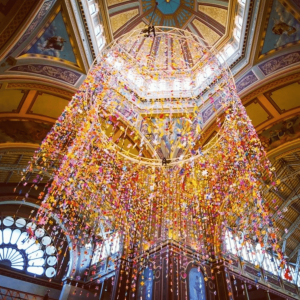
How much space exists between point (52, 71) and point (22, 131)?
3.33 m

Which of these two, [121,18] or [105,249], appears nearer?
[121,18]

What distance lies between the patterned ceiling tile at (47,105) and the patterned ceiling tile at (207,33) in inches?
319

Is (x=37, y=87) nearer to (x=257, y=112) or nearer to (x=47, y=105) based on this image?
(x=47, y=105)

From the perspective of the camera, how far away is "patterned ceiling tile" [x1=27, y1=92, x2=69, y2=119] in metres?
11.0

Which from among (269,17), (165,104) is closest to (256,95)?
(269,17)

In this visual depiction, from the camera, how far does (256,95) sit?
11047 millimetres

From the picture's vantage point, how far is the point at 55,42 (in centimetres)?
948

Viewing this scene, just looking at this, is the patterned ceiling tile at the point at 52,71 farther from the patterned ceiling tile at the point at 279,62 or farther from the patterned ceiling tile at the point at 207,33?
the patterned ceiling tile at the point at 279,62

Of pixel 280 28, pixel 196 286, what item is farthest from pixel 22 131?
pixel 280 28

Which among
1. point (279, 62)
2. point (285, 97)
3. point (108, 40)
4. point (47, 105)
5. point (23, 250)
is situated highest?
point (108, 40)

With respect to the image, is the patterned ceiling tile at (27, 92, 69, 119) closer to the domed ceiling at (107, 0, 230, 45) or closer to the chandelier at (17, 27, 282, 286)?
the chandelier at (17, 27, 282, 286)

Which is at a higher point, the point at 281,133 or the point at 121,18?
the point at 121,18

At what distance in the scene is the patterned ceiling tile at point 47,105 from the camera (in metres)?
11.0

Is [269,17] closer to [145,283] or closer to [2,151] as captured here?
[145,283]
